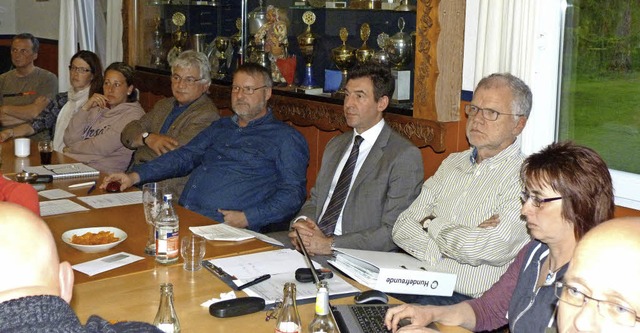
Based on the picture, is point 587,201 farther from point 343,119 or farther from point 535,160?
point 343,119

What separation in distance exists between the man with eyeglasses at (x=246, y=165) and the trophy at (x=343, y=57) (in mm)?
479

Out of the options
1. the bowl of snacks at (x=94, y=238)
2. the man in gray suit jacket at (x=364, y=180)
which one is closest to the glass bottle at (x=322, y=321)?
the bowl of snacks at (x=94, y=238)

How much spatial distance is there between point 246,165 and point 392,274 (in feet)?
5.74

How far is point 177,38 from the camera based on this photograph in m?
6.04

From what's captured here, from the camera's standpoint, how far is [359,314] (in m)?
2.11

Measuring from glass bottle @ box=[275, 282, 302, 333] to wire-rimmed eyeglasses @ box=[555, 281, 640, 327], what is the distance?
0.73 m

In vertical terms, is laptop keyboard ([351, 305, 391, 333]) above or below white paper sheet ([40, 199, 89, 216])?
below

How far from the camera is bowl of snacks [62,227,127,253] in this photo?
2.66 metres

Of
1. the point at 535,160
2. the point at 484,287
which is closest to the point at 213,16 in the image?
the point at 484,287

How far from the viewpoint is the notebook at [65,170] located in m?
3.84

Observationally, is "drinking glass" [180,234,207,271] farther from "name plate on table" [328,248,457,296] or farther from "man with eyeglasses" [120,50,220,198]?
"man with eyeglasses" [120,50,220,198]

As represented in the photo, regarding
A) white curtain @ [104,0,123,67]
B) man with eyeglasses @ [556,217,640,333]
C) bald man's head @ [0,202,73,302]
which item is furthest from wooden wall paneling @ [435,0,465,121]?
white curtain @ [104,0,123,67]

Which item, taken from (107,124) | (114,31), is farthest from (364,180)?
(114,31)

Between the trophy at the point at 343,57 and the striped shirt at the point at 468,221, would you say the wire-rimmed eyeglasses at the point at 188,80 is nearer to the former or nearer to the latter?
the trophy at the point at 343,57
